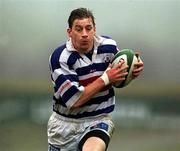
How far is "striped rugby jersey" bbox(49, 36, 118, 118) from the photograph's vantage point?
85.8 inches

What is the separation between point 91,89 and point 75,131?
0.25 metres

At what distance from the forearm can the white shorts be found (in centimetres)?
14

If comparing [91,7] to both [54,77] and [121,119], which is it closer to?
[121,119]

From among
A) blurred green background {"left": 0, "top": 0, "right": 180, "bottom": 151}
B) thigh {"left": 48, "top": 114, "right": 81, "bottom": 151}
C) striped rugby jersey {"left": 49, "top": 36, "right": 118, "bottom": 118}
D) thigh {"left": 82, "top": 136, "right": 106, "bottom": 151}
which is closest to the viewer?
thigh {"left": 82, "top": 136, "right": 106, "bottom": 151}

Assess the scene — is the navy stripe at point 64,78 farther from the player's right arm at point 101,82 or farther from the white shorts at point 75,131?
the white shorts at point 75,131

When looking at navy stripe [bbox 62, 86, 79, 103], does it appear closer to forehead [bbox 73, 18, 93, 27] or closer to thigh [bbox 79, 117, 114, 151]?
thigh [bbox 79, 117, 114, 151]

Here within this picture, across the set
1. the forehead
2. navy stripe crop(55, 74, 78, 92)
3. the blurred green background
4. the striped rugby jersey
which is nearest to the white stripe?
the striped rugby jersey

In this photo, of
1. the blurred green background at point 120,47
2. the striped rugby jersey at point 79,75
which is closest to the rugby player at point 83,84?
the striped rugby jersey at point 79,75

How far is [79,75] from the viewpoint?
7.31ft

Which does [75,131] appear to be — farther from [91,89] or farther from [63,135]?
[91,89]

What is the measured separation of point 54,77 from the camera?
7.32 ft

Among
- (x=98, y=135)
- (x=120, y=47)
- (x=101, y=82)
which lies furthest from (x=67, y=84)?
(x=120, y=47)
